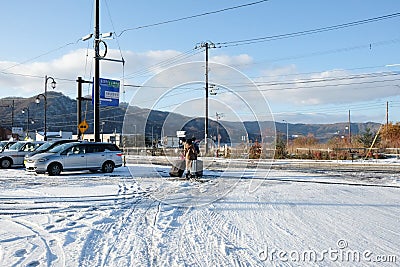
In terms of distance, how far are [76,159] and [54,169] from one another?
3.96 feet

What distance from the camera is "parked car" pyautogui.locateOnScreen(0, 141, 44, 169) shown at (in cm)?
2370

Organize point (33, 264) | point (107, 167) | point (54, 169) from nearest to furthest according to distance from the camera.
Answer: point (33, 264) → point (54, 169) → point (107, 167)

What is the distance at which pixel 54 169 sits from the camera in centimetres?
1916

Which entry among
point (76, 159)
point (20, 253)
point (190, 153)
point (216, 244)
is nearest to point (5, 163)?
point (76, 159)

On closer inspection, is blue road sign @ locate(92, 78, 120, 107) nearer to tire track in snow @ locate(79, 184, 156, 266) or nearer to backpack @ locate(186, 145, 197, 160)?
backpack @ locate(186, 145, 197, 160)

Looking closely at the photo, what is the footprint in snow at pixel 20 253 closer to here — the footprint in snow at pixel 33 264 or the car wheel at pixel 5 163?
the footprint in snow at pixel 33 264

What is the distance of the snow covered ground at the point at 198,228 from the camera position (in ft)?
18.6

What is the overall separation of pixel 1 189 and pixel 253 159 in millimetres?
22194

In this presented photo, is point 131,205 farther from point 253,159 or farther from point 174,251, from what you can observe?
point 253,159

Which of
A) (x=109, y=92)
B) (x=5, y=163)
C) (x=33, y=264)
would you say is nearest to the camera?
(x=33, y=264)

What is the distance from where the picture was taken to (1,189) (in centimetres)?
1356

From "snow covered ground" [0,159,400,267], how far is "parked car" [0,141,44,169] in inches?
467

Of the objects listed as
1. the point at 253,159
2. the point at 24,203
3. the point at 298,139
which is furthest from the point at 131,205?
the point at 298,139

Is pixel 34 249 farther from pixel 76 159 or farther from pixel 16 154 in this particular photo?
pixel 16 154
